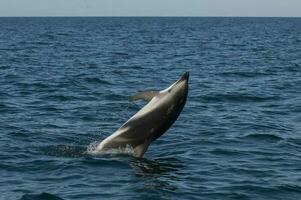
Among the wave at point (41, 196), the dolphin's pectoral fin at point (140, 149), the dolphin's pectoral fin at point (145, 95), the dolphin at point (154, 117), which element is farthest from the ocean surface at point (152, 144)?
the dolphin's pectoral fin at point (145, 95)

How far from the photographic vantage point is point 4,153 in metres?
15.2

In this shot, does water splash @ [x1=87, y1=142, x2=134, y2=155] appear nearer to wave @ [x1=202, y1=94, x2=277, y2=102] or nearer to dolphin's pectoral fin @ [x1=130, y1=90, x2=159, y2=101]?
dolphin's pectoral fin @ [x1=130, y1=90, x2=159, y2=101]

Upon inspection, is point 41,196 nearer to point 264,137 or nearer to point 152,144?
point 152,144

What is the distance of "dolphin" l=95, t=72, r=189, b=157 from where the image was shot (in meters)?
13.9

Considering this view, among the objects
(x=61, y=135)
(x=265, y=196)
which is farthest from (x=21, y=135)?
(x=265, y=196)

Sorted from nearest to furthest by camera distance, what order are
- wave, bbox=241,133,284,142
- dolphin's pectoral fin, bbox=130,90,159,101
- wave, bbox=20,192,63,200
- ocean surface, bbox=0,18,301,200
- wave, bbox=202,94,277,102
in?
wave, bbox=20,192,63,200, ocean surface, bbox=0,18,301,200, dolphin's pectoral fin, bbox=130,90,159,101, wave, bbox=241,133,284,142, wave, bbox=202,94,277,102

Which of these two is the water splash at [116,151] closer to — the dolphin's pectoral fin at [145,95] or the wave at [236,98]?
the dolphin's pectoral fin at [145,95]

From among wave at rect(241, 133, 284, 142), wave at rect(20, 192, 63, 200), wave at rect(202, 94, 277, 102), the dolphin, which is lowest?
wave at rect(20, 192, 63, 200)

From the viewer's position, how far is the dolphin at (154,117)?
45.8ft

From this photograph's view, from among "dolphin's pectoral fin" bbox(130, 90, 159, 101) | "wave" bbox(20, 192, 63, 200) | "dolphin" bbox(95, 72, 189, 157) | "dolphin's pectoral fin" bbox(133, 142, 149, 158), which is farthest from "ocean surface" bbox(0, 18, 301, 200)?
"dolphin's pectoral fin" bbox(130, 90, 159, 101)

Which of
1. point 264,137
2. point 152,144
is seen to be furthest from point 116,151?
point 264,137

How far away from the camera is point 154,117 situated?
14.0m

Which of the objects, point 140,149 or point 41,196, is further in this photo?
point 140,149

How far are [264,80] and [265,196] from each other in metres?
20.8
